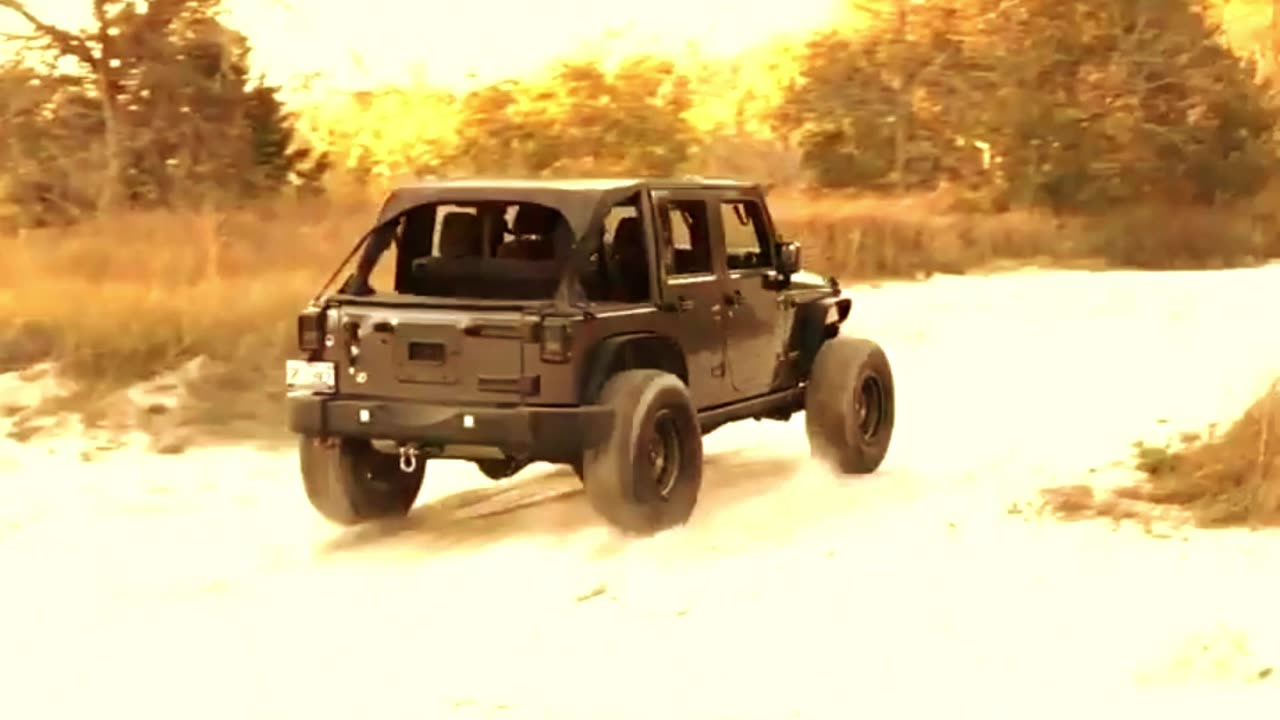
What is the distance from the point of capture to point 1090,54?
21.2 meters

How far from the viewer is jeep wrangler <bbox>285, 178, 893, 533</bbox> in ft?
19.8

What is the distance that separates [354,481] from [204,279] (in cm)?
543

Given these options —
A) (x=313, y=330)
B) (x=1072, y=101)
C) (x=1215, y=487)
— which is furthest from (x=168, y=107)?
(x=1072, y=101)

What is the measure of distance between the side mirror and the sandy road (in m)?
0.91

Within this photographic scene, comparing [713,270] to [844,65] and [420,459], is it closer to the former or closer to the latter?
[420,459]

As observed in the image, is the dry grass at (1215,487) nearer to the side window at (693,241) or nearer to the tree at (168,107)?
the side window at (693,241)

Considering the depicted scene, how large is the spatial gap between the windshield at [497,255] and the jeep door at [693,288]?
13cm

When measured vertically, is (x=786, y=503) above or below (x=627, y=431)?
below

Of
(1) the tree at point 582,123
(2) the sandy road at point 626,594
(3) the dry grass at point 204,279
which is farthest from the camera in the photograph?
(1) the tree at point 582,123

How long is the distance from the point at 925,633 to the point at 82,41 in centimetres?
1146

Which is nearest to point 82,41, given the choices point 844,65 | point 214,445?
point 214,445

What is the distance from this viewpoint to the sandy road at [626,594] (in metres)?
4.65

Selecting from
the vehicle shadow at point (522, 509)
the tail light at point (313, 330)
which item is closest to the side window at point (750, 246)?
the vehicle shadow at point (522, 509)

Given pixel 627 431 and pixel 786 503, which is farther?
pixel 786 503
